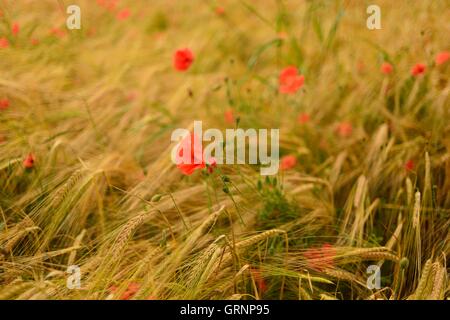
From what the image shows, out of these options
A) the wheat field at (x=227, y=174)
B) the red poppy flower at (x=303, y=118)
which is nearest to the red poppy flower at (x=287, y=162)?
the wheat field at (x=227, y=174)

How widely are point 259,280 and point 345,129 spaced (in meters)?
0.72

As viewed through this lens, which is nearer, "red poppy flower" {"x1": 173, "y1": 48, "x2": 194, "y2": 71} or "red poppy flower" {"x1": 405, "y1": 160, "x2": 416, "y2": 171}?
"red poppy flower" {"x1": 405, "y1": 160, "x2": 416, "y2": 171}

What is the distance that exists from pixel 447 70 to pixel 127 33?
60.1 inches

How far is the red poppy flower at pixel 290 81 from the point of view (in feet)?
5.56

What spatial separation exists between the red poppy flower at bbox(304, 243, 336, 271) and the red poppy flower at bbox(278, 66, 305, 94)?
1.88 ft

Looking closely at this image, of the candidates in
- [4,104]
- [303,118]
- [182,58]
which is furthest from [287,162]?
[4,104]

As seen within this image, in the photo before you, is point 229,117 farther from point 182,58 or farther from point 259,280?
point 259,280

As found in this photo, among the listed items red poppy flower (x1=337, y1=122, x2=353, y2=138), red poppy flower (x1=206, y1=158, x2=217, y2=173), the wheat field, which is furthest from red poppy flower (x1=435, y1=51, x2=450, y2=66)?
red poppy flower (x1=206, y1=158, x2=217, y2=173)

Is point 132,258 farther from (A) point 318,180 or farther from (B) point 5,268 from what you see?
(A) point 318,180

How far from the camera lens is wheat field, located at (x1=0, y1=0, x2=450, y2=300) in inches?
47.9

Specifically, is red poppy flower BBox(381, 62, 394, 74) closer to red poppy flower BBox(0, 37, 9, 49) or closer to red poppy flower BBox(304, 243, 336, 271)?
red poppy flower BBox(304, 243, 336, 271)

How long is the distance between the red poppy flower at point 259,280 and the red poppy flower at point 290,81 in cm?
65

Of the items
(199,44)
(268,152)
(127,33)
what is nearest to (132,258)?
(268,152)

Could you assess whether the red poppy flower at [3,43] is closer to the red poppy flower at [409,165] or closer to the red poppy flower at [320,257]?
the red poppy flower at [320,257]
